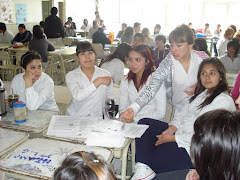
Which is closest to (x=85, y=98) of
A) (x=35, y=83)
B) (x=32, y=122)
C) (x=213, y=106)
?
(x=35, y=83)

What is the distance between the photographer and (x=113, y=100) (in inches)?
88.4

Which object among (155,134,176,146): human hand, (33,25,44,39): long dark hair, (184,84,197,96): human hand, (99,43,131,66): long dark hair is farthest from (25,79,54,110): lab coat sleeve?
→ (33,25,44,39): long dark hair

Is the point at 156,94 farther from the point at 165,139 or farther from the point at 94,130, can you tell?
the point at 94,130

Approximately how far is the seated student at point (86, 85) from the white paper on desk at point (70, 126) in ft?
1.36

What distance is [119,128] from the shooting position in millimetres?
1618

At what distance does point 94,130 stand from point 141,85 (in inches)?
31.1

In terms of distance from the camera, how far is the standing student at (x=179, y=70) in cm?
207

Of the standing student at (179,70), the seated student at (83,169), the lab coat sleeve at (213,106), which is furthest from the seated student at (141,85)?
the seated student at (83,169)

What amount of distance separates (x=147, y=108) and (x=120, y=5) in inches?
492

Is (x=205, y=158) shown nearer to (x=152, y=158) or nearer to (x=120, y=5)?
(x=152, y=158)

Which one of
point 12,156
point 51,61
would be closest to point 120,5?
point 51,61

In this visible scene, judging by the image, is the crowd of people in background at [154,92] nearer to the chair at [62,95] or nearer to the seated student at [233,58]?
the chair at [62,95]

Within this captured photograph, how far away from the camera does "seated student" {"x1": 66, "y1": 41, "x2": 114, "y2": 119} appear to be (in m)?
2.20

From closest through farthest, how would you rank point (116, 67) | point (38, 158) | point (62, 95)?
point (38, 158)
point (62, 95)
point (116, 67)
